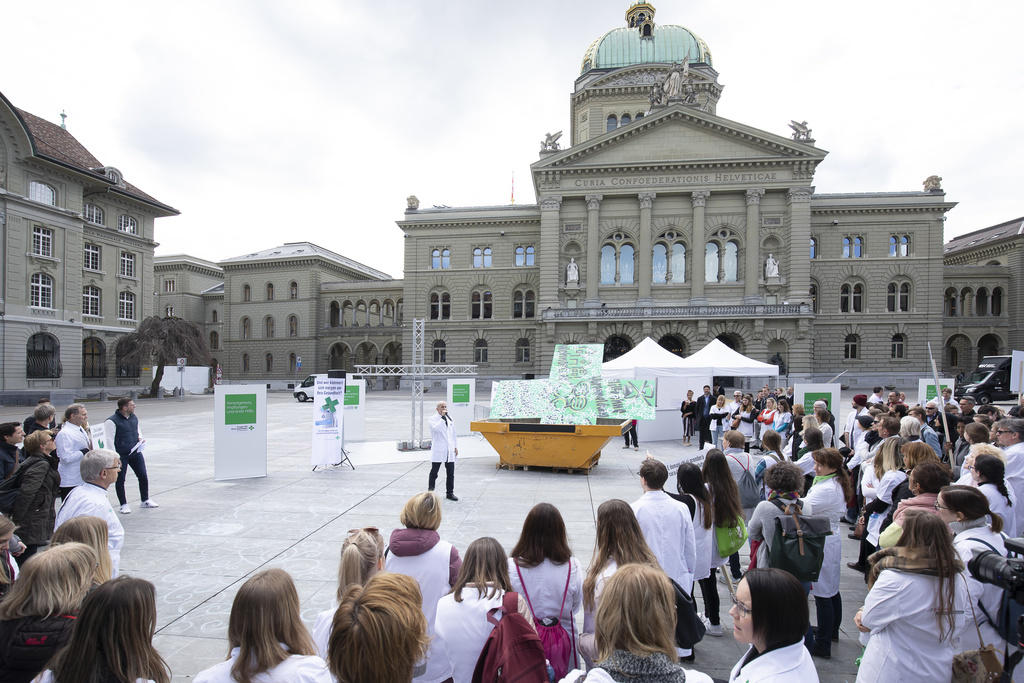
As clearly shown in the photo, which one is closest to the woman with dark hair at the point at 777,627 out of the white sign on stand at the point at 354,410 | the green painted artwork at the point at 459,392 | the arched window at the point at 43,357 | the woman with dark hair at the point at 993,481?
the woman with dark hair at the point at 993,481

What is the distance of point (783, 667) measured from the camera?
2.38 meters

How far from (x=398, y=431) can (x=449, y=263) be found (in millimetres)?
33546

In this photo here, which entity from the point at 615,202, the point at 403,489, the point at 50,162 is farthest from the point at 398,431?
the point at 50,162

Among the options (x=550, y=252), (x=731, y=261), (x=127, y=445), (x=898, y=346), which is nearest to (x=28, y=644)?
(x=127, y=445)

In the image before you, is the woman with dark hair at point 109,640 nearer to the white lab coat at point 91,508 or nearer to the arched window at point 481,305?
the white lab coat at point 91,508

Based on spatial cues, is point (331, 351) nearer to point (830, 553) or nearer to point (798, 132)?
point (798, 132)

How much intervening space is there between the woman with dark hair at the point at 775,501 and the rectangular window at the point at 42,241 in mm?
47550

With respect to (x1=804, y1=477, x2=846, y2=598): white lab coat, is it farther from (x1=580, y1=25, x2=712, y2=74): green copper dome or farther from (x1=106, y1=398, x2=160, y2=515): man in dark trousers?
(x1=580, y1=25, x2=712, y2=74): green copper dome

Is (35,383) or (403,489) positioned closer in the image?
(403,489)

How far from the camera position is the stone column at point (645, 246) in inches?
1719

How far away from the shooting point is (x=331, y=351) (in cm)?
5944

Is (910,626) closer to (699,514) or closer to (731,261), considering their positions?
(699,514)

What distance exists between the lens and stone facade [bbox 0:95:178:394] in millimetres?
35031

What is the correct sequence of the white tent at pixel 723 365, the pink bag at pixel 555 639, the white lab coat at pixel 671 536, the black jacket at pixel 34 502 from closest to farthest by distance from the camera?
the pink bag at pixel 555 639 < the white lab coat at pixel 671 536 < the black jacket at pixel 34 502 < the white tent at pixel 723 365
